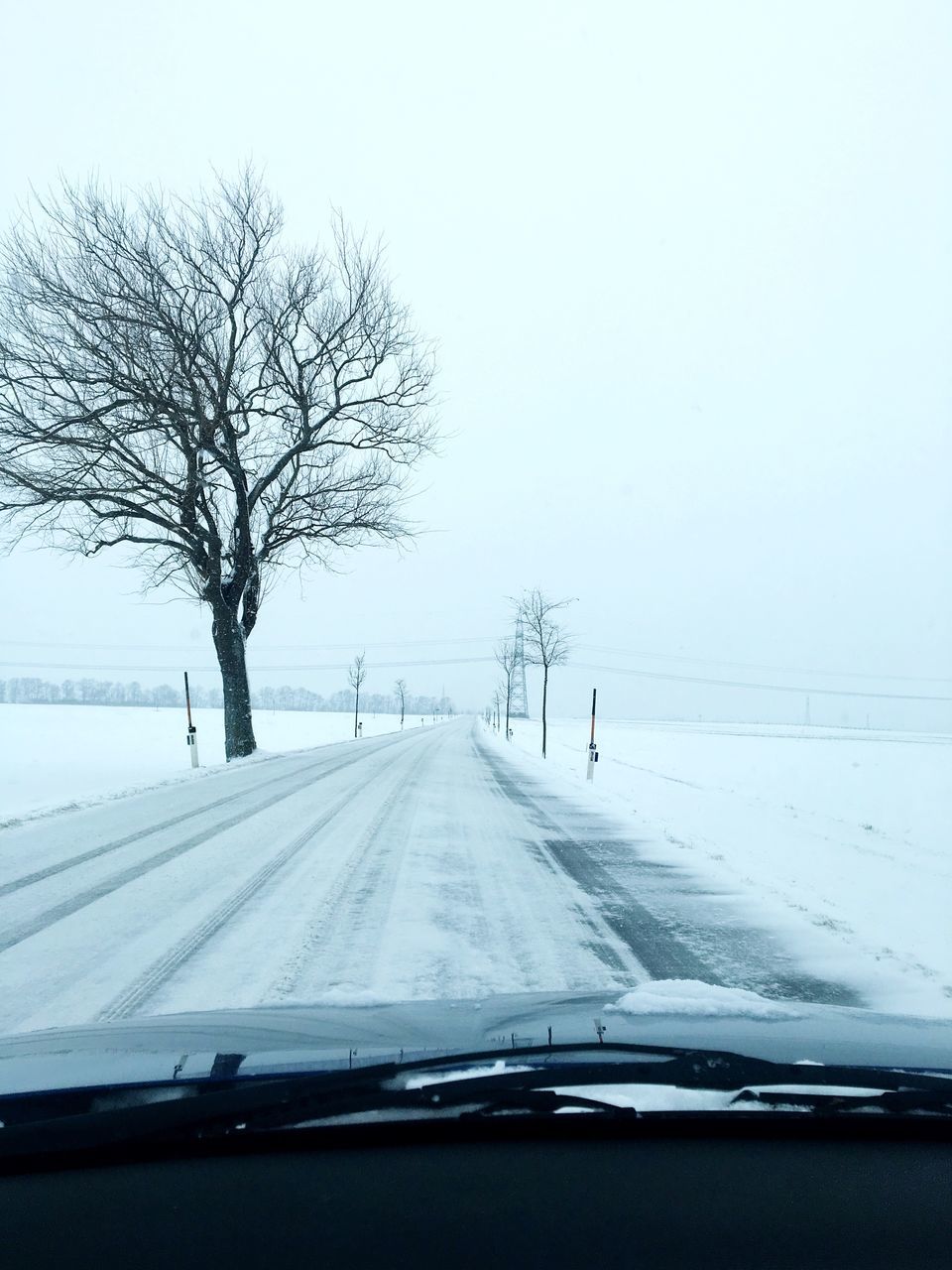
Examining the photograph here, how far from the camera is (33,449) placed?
1603cm

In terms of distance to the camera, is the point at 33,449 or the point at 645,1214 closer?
the point at 645,1214

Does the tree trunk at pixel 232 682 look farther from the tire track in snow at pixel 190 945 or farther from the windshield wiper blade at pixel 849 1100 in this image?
the windshield wiper blade at pixel 849 1100

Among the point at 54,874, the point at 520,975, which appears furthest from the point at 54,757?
the point at 520,975

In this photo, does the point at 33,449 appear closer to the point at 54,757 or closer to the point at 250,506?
the point at 250,506

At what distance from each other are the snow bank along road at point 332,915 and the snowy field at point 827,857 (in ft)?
1.18

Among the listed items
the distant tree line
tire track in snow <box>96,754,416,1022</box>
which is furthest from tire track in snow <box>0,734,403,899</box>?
the distant tree line

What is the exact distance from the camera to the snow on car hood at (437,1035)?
2188mm

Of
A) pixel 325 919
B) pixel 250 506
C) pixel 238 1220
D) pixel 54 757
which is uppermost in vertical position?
pixel 250 506

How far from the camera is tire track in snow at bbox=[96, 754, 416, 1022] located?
144 inches

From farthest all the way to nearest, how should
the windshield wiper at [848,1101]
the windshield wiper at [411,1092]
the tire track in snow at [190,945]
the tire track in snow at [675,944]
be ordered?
1. the tire track in snow at [675,944]
2. the tire track in snow at [190,945]
3. the windshield wiper at [848,1101]
4. the windshield wiper at [411,1092]

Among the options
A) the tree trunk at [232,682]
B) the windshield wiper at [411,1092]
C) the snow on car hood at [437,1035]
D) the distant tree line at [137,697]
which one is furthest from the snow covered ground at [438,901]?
the distant tree line at [137,697]

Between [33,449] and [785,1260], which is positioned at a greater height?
[33,449]

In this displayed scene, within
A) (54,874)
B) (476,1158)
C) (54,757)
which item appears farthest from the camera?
(54,757)

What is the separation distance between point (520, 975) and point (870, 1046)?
2.09 meters
